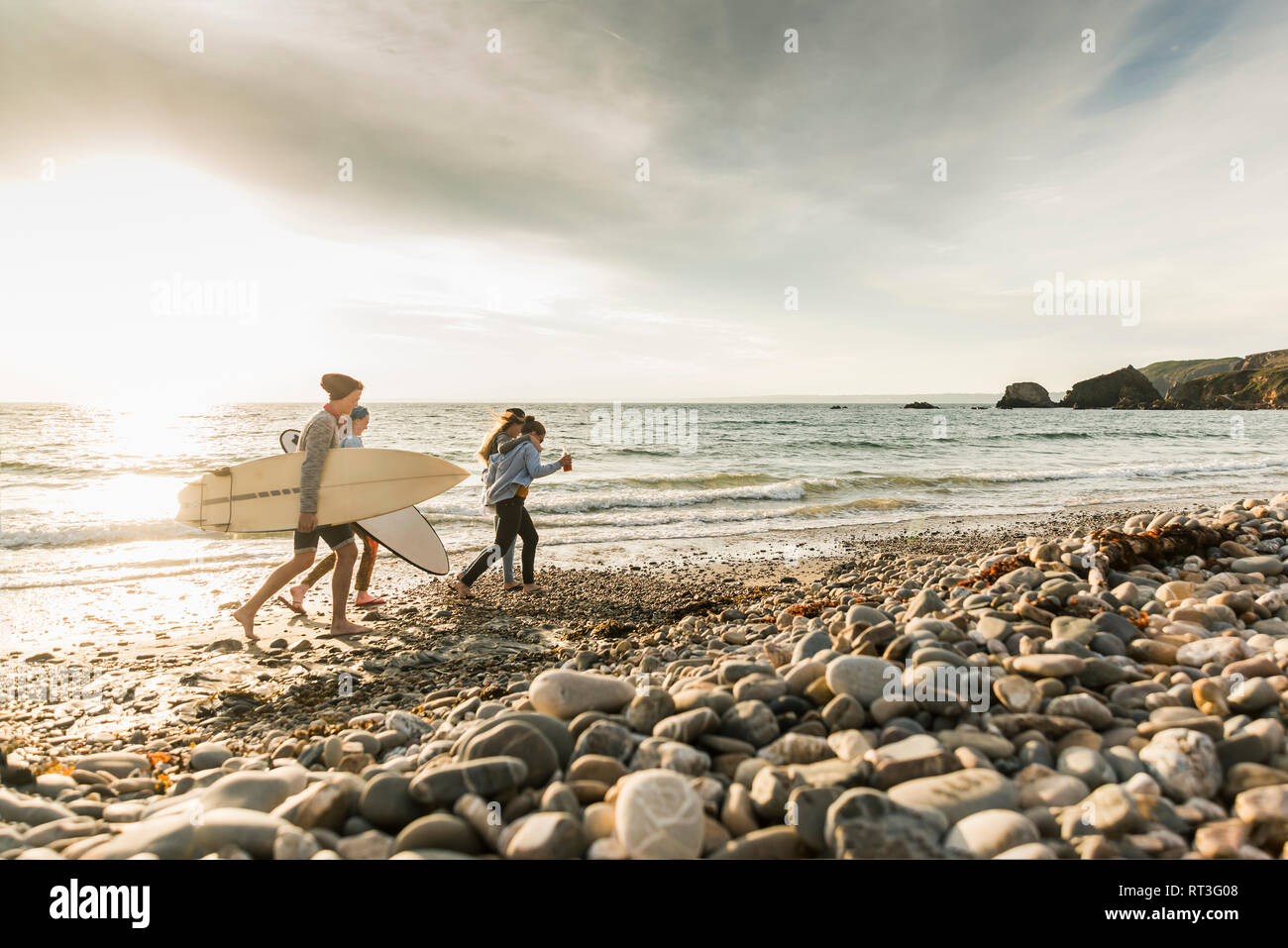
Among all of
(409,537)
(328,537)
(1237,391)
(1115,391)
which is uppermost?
(1115,391)

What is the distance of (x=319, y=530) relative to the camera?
5.77 m

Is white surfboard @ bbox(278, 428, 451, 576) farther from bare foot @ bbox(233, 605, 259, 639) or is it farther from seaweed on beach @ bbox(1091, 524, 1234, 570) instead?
seaweed on beach @ bbox(1091, 524, 1234, 570)

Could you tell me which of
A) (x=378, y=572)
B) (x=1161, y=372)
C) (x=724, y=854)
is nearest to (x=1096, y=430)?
(x=378, y=572)

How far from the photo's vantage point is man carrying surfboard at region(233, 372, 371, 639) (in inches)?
214

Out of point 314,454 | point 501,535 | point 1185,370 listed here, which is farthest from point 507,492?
point 1185,370

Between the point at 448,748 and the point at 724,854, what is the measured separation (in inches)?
59.6

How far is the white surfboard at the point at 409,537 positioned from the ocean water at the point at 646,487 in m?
1.70

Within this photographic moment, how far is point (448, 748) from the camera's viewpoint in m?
2.94

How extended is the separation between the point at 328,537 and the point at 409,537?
189 cm

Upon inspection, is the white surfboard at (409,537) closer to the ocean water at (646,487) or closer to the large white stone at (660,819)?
the ocean water at (646,487)

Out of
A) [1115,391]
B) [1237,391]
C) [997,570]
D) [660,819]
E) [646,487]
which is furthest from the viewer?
[1115,391]

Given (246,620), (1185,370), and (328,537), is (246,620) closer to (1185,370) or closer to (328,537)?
(328,537)

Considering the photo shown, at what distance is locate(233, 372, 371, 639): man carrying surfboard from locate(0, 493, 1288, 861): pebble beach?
2.44 feet
